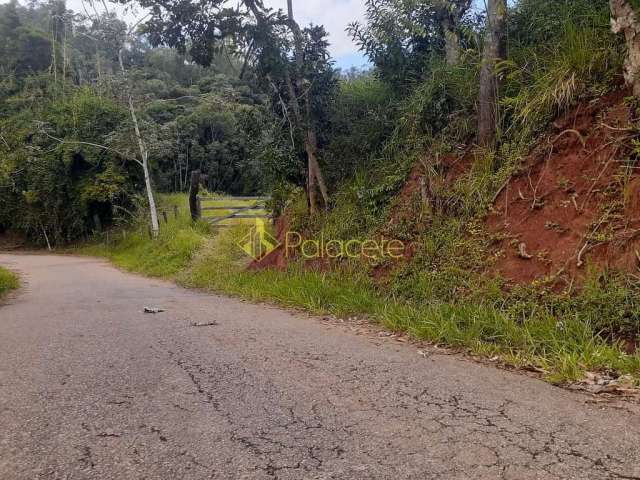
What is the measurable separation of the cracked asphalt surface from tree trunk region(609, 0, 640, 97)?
3.75 metres

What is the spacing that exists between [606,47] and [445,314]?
3.84m

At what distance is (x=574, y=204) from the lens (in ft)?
18.9

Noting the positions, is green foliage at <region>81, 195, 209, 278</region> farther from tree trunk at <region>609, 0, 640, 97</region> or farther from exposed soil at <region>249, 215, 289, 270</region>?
tree trunk at <region>609, 0, 640, 97</region>

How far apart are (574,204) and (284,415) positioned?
431 cm

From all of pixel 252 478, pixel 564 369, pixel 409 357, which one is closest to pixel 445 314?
pixel 409 357

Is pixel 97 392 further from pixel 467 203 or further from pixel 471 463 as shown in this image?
pixel 467 203

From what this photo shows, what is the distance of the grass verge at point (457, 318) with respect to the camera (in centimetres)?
416

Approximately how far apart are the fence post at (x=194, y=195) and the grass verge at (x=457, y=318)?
6087 millimetres

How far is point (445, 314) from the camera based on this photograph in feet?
18.6

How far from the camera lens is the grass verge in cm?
416

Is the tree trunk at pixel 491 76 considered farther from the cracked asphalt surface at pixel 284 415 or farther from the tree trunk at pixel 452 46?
the cracked asphalt surface at pixel 284 415

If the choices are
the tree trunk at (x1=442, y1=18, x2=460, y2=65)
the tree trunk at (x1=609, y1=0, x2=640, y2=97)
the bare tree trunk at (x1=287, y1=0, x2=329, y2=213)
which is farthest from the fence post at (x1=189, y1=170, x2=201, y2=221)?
the tree trunk at (x1=609, y1=0, x2=640, y2=97)

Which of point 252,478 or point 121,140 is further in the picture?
point 121,140

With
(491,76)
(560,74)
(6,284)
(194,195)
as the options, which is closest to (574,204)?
(560,74)
